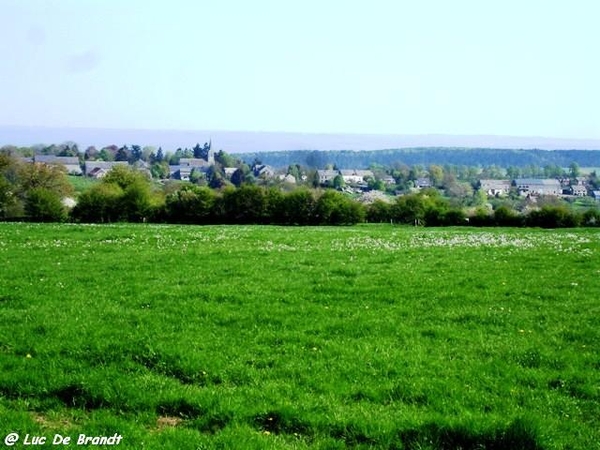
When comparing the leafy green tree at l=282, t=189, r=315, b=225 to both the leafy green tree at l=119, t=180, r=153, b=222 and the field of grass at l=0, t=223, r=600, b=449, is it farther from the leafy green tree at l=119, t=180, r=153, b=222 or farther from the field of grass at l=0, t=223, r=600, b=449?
the field of grass at l=0, t=223, r=600, b=449

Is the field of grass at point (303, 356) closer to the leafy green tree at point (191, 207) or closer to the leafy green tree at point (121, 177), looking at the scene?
the leafy green tree at point (191, 207)

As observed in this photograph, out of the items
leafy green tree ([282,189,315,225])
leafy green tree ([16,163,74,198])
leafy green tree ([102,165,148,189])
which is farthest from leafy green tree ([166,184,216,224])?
leafy green tree ([102,165,148,189])

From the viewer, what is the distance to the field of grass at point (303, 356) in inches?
310

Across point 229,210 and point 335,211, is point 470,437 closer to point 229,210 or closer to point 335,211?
point 229,210

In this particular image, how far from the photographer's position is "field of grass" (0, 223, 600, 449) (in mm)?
7863

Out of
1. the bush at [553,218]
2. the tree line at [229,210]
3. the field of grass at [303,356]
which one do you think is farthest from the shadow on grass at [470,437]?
the bush at [553,218]

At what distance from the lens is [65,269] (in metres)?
19.0

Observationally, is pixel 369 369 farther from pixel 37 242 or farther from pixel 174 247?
pixel 37 242

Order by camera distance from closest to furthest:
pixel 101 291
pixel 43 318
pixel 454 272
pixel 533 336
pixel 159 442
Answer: pixel 159 442
pixel 533 336
pixel 43 318
pixel 101 291
pixel 454 272

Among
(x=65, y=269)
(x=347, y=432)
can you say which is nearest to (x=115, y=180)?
(x=65, y=269)

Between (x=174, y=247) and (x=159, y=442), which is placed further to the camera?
(x=174, y=247)

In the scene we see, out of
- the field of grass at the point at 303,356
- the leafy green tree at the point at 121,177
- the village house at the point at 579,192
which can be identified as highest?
the field of grass at the point at 303,356

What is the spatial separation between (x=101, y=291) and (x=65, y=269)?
420 cm

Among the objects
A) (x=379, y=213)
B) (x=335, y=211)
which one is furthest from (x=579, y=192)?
(x=335, y=211)
